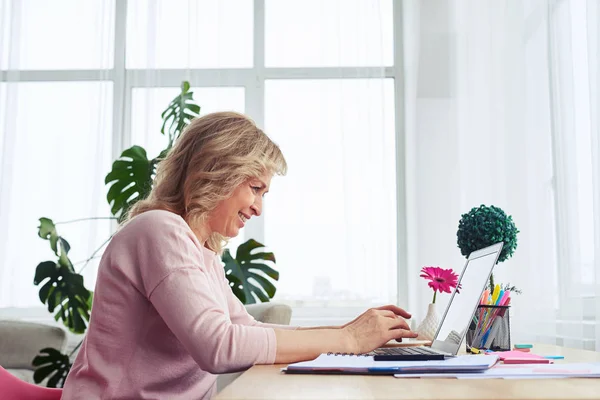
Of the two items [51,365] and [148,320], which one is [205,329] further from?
[51,365]

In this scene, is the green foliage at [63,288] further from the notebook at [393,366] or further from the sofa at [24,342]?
the notebook at [393,366]

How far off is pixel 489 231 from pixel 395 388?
36.2 inches

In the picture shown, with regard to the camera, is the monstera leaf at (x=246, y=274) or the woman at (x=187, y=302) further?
the monstera leaf at (x=246, y=274)

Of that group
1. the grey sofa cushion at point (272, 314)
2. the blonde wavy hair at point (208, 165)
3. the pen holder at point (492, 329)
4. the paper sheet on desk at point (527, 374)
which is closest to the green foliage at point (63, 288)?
the grey sofa cushion at point (272, 314)

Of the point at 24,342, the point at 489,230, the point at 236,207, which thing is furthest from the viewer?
the point at 24,342

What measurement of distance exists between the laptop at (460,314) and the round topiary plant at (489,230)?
0.08m

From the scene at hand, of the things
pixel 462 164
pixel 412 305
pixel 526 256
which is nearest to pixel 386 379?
pixel 526 256

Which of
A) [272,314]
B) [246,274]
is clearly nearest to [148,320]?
[272,314]

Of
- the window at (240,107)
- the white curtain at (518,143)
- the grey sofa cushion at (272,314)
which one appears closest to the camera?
the white curtain at (518,143)

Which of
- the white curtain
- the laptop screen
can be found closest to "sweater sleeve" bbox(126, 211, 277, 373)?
the laptop screen

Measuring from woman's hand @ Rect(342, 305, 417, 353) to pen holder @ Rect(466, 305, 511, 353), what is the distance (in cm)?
30

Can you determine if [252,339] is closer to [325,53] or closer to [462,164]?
[462,164]

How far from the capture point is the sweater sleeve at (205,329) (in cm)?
111

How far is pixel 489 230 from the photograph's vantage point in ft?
5.54
